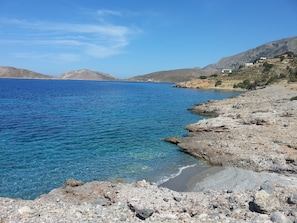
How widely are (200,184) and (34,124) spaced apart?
1107 inches

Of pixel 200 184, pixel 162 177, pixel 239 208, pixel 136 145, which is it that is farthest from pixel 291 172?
pixel 136 145

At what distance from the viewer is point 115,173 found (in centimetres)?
2311

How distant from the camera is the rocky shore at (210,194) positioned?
11992 mm

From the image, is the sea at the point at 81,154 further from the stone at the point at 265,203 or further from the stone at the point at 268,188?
the stone at the point at 265,203

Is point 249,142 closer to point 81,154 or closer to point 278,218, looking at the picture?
point 81,154

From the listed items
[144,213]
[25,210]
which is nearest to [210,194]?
[144,213]

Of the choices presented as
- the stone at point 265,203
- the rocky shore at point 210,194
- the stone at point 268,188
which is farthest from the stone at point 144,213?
the stone at point 268,188

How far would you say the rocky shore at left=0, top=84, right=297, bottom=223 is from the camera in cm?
1199

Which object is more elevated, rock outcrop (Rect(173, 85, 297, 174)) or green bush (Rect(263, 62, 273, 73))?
green bush (Rect(263, 62, 273, 73))

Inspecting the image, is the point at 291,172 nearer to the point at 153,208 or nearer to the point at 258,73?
the point at 153,208

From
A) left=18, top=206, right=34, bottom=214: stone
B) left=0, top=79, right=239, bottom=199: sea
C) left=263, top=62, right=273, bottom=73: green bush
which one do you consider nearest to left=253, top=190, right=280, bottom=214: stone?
left=18, top=206, right=34, bottom=214: stone

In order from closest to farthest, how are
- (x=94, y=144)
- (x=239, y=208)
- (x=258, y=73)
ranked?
(x=239, y=208) < (x=94, y=144) < (x=258, y=73)

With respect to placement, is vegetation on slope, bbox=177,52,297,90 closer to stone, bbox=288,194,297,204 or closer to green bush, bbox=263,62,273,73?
green bush, bbox=263,62,273,73

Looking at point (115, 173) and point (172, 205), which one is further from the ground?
point (172, 205)
